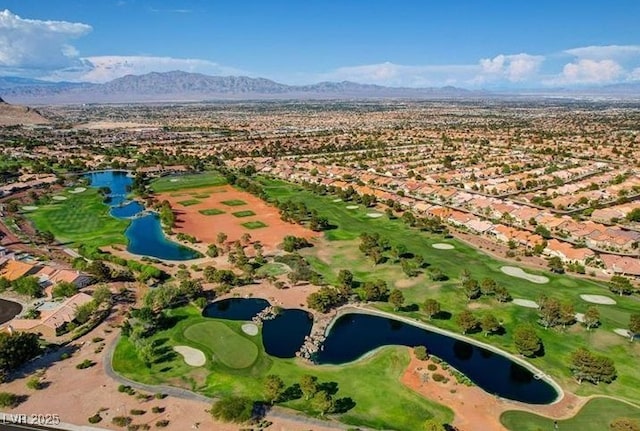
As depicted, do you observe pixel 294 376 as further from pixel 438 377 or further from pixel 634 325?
pixel 634 325

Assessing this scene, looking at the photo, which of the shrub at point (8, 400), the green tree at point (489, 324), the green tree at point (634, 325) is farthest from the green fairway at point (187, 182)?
the green tree at point (634, 325)

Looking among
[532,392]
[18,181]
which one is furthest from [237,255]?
[18,181]

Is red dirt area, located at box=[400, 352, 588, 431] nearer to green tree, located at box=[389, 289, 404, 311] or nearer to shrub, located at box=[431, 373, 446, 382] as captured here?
shrub, located at box=[431, 373, 446, 382]

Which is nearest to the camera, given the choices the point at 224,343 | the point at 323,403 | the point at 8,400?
the point at 323,403

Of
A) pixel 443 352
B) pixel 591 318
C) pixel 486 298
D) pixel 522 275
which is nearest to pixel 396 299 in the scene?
pixel 443 352

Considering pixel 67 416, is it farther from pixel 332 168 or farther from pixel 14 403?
pixel 332 168

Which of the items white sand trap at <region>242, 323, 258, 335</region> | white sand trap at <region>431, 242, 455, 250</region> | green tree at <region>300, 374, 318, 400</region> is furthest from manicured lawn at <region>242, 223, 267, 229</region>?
green tree at <region>300, 374, 318, 400</region>

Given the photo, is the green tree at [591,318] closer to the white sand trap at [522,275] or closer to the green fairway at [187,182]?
the white sand trap at [522,275]
